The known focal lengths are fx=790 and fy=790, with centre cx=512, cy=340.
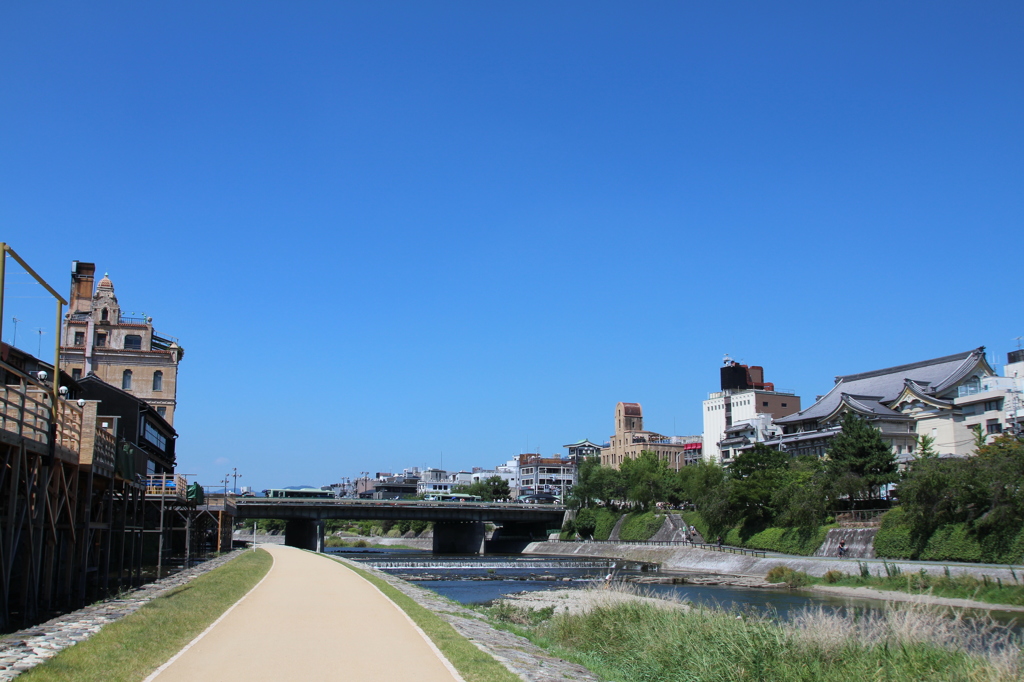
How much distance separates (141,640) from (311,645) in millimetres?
3119

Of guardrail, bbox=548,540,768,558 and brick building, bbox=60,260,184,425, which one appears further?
brick building, bbox=60,260,184,425

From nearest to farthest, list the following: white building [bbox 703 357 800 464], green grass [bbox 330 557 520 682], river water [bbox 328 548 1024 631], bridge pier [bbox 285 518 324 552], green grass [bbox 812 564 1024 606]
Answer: green grass [bbox 330 557 520 682], green grass [bbox 812 564 1024 606], river water [bbox 328 548 1024 631], bridge pier [bbox 285 518 324 552], white building [bbox 703 357 800 464]

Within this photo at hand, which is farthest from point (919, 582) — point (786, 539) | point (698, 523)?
point (698, 523)

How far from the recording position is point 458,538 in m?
105

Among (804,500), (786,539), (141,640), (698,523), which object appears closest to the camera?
(141,640)

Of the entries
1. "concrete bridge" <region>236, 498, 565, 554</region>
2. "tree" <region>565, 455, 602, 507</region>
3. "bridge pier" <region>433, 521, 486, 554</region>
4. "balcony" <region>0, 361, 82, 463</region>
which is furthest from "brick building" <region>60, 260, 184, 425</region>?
"tree" <region>565, 455, 602, 507</region>

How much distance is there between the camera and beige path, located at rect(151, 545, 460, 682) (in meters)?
12.7

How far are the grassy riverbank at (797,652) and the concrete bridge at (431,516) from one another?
7113cm

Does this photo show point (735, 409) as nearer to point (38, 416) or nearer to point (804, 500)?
point (804, 500)

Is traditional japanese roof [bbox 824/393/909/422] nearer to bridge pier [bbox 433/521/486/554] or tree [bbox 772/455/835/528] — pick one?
tree [bbox 772/455/835/528]

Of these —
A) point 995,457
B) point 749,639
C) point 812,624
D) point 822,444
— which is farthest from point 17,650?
point 822,444

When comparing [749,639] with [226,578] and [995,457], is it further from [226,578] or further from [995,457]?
[995,457]

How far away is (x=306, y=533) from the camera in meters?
91.8

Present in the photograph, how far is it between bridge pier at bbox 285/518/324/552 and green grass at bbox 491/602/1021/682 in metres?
72.8
